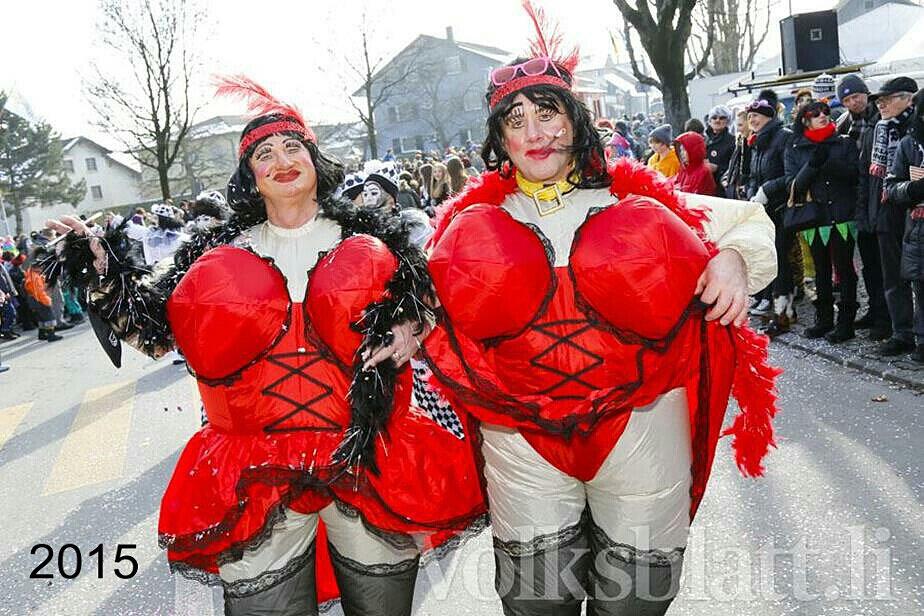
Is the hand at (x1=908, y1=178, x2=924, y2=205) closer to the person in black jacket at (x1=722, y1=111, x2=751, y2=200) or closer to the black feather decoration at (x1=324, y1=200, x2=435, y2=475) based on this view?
the person in black jacket at (x1=722, y1=111, x2=751, y2=200)

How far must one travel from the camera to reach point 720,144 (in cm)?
752

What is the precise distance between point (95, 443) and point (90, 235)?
412 centimetres

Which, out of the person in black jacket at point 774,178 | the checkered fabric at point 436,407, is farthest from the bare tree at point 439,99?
the checkered fabric at point 436,407

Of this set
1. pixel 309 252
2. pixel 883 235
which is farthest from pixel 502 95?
pixel 883 235

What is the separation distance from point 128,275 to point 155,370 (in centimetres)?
655

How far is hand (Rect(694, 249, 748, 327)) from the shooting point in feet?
5.86

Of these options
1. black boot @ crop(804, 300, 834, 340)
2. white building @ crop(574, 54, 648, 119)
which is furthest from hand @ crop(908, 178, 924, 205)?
white building @ crop(574, 54, 648, 119)

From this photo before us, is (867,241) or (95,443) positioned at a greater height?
(867,241)

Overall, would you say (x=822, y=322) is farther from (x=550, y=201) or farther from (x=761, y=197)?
(x=550, y=201)

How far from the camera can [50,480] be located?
4.95 m

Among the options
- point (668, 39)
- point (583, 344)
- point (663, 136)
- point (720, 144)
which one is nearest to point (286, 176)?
point (583, 344)

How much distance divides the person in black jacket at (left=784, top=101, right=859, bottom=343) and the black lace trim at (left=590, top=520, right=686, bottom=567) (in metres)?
4.22

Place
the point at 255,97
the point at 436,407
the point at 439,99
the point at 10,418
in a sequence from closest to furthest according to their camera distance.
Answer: the point at 255,97 < the point at 436,407 < the point at 10,418 < the point at 439,99

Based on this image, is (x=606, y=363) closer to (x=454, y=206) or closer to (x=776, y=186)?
(x=454, y=206)
